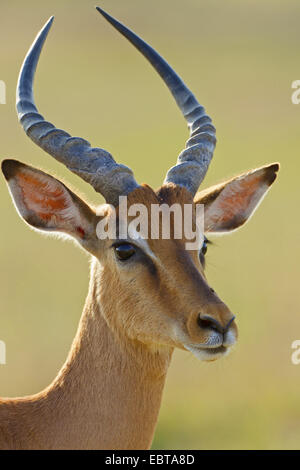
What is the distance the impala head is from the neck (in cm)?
12

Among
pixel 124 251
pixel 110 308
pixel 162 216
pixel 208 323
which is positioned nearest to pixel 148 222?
pixel 162 216

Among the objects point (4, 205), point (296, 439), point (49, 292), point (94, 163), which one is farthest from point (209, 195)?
point (4, 205)

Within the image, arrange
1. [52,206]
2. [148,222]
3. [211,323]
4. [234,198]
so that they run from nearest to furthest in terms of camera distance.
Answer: [211,323], [148,222], [52,206], [234,198]

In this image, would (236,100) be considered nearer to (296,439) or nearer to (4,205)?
(4,205)

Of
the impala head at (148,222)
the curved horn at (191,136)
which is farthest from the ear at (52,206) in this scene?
the curved horn at (191,136)

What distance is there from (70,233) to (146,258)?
0.72 meters

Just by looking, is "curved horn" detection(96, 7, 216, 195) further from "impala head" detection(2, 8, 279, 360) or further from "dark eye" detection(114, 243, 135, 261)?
"dark eye" detection(114, 243, 135, 261)

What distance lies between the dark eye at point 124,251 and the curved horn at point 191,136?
0.76 m

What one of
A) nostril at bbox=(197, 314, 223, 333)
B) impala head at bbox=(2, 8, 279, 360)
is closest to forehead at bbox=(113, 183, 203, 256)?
impala head at bbox=(2, 8, 279, 360)

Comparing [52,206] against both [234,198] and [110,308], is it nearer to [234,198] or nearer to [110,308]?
[110,308]

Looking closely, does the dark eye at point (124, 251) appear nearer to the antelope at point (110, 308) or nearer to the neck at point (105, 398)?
the antelope at point (110, 308)

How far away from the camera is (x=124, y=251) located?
7.86 m

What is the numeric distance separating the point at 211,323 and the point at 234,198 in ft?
6.08

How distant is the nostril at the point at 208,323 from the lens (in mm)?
7137
